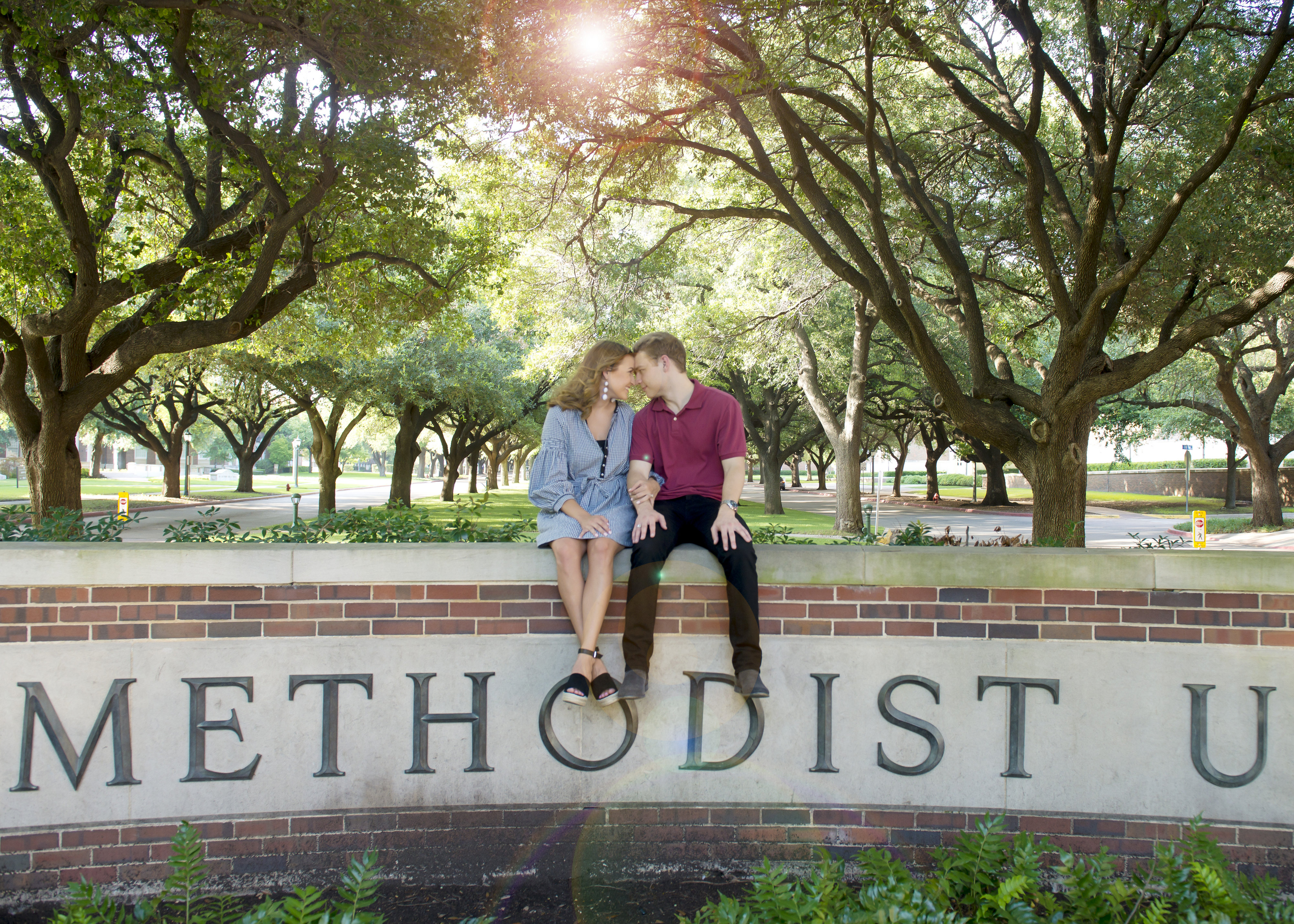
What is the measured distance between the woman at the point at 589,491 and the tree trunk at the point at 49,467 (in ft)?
30.2

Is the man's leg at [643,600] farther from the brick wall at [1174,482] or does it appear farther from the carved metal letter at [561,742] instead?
the brick wall at [1174,482]

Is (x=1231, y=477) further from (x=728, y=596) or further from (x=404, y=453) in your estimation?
(x=728, y=596)

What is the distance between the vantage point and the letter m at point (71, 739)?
3.76 meters

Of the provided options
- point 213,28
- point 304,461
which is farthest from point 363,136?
point 304,461

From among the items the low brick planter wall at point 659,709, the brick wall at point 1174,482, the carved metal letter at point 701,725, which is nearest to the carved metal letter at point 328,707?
the low brick planter wall at point 659,709

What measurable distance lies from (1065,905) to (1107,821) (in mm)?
833

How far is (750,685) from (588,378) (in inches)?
63.5

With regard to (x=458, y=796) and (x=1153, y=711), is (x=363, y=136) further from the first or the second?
(x=1153, y=711)

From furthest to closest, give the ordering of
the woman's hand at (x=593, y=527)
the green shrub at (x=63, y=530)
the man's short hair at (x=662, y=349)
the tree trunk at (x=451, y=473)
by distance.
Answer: the tree trunk at (x=451, y=473) → the green shrub at (x=63, y=530) → the man's short hair at (x=662, y=349) → the woman's hand at (x=593, y=527)

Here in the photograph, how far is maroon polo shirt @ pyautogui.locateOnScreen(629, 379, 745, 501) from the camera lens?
13.6 feet

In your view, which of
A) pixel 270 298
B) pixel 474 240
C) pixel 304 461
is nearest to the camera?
pixel 270 298

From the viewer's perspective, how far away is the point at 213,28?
30.9ft

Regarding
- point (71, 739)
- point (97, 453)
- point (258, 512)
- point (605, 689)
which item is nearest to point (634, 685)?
point (605, 689)

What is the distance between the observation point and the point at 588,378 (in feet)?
13.7
